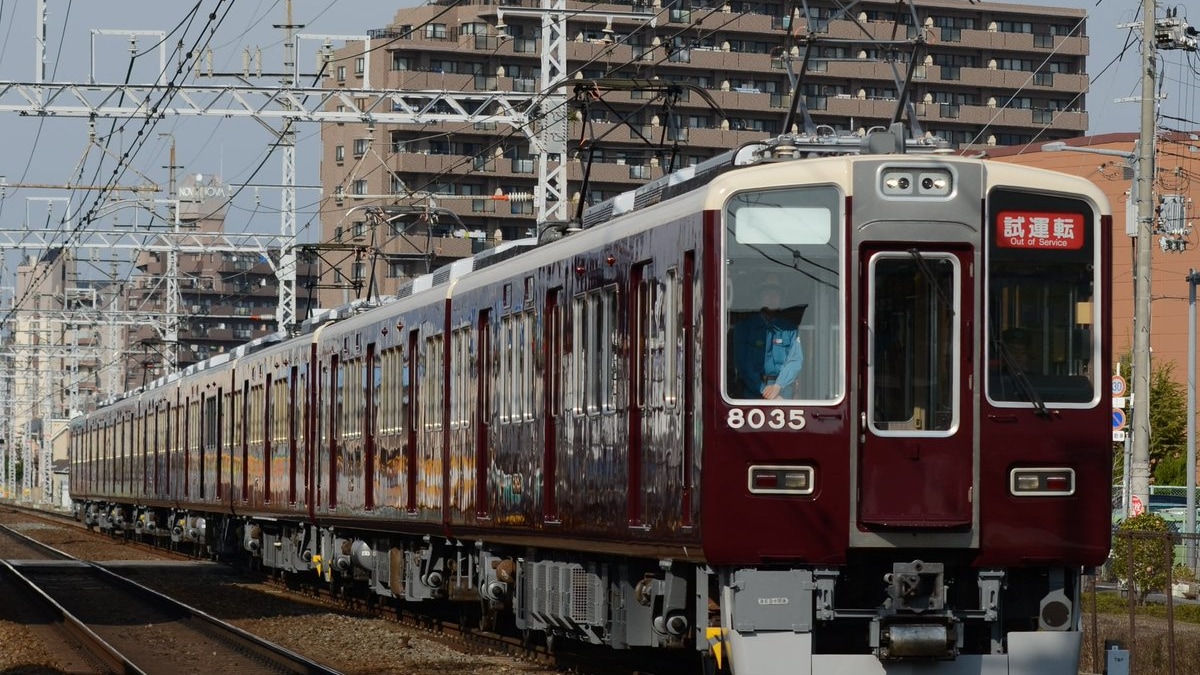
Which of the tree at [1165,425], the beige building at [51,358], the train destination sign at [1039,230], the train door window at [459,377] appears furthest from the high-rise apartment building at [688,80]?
the train destination sign at [1039,230]

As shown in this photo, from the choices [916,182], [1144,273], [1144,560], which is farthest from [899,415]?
[1144,273]

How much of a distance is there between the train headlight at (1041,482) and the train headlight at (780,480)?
1004 millimetres

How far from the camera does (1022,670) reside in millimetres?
9734

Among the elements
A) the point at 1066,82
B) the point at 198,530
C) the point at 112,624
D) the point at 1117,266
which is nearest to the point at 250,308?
the point at 1066,82

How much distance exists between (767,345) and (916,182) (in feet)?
3.55

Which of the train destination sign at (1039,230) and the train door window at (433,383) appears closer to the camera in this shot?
the train destination sign at (1039,230)

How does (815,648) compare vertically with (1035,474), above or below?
below

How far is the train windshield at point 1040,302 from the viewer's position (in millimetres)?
9805

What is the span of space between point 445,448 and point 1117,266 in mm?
58395

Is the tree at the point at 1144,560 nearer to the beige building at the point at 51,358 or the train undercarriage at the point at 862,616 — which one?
the train undercarriage at the point at 862,616

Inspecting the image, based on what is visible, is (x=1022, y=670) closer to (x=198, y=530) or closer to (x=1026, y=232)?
(x=1026, y=232)

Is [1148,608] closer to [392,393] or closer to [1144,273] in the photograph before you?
[392,393]

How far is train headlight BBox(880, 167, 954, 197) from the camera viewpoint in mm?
→ 9797

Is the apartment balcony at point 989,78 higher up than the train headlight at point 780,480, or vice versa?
the apartment balcony at point 989,78
